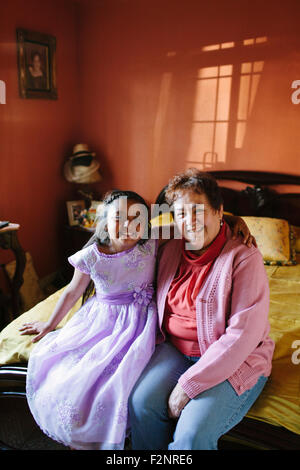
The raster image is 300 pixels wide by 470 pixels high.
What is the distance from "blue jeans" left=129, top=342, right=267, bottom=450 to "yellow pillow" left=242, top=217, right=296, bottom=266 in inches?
54.6

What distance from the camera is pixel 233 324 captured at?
4.06 feet

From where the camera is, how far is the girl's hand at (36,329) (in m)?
1.56

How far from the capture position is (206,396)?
1167 millimetres

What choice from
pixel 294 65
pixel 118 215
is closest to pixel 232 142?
pixel 294 65

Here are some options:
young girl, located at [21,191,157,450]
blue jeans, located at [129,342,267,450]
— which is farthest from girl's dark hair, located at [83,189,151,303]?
blue jeans, located at [129,342,267,450]

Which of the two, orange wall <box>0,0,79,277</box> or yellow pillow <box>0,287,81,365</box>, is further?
orange wall <box>0,0,79,277</box>

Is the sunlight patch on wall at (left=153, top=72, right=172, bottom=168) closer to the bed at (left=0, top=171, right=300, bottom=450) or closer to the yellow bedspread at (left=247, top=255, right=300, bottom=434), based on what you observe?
the bed at (left=0, top=171, right=300, bottom=450)

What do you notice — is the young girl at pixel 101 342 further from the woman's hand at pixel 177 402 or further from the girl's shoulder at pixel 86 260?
the woman's hand at pixel 177 402

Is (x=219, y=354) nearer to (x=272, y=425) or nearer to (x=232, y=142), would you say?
(x=272, y=425)

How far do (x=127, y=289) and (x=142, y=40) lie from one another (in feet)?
8.58

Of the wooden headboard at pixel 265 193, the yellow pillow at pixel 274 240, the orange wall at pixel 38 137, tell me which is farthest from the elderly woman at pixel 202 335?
the orange wall at pixel 38 137

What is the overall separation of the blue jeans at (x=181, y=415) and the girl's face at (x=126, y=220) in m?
0.52

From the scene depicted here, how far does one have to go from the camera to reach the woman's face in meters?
1.38

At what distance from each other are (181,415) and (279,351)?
60 cm
